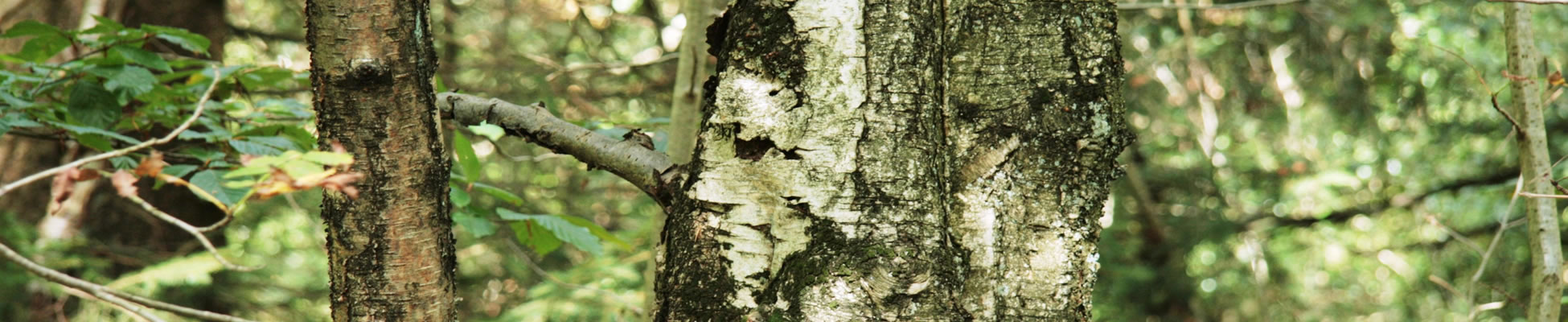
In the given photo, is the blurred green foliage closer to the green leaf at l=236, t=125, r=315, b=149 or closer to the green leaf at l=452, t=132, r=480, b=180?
the green leaf at l=452, t=132, r=480, b=180

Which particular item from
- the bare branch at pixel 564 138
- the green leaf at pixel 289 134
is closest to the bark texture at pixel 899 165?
the bare branch at pixel 564 138

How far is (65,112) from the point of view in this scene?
229 centimetres

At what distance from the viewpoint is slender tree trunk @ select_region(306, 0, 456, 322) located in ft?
3.85

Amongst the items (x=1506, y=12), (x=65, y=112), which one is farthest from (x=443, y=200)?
(x=1506, y=12)

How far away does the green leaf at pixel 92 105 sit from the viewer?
214 centimetres

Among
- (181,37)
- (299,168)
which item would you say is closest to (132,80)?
(181,37)

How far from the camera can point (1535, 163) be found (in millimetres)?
2096

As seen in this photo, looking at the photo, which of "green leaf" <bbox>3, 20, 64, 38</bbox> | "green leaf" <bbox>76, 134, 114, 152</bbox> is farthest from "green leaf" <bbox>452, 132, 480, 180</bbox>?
"green leaf" <bbox>3, 20, 64, 38</bbox>

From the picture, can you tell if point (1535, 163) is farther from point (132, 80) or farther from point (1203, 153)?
point (1203, 153)

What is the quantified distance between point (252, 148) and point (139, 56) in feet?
1.57

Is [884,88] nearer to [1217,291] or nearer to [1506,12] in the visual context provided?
[1506,12]

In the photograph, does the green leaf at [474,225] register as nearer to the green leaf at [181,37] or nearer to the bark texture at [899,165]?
the green leaf at [181,37]

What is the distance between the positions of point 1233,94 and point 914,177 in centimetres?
635

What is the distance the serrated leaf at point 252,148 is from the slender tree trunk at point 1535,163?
2.85 metres
